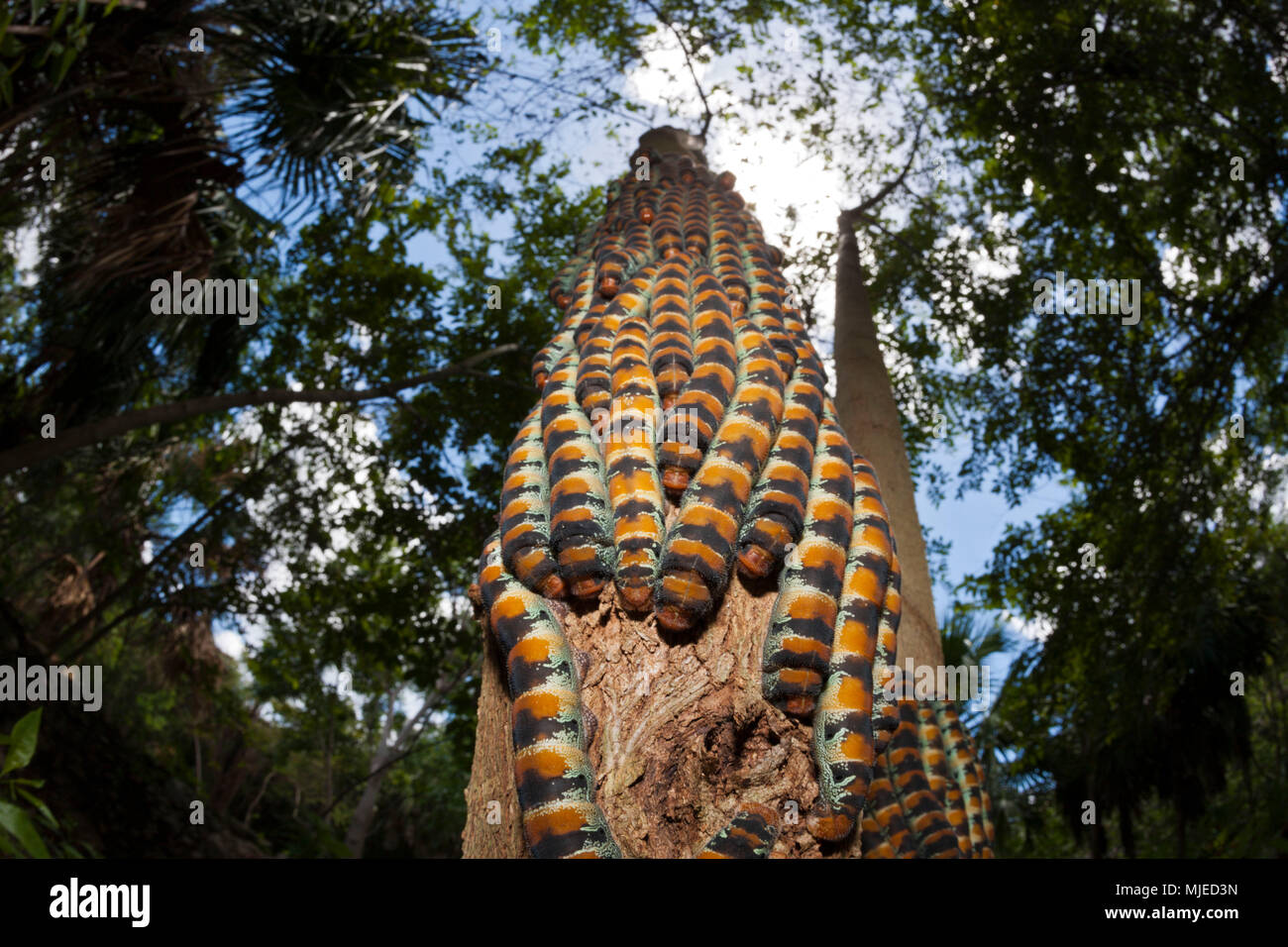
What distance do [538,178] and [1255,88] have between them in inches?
258

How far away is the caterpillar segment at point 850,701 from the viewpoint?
1640 mm

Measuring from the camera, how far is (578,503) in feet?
6.07

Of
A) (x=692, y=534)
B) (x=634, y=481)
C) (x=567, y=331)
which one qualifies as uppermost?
(x=567, y=331)

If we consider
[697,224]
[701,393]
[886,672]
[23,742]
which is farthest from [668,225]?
[23,742]

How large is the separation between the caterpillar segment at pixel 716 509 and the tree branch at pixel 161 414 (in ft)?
20.4

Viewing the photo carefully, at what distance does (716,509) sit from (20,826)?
1.68 meters

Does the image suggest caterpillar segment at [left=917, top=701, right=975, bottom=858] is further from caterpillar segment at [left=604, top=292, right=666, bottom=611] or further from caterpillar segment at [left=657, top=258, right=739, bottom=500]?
caterpillar segment at [left=604, top=292, right=666, bottom=611]

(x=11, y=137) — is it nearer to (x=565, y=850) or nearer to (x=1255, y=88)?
(x=565, y=850)

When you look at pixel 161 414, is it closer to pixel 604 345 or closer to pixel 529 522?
pixel 604 345

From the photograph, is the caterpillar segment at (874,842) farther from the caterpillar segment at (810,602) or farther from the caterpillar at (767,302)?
the caterpillar at (767,302)

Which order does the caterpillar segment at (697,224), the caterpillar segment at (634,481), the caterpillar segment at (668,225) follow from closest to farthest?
the caterpillar segment at (634,481), the caterpillar segment at (668,225), the caterpillar segment at (697,224)

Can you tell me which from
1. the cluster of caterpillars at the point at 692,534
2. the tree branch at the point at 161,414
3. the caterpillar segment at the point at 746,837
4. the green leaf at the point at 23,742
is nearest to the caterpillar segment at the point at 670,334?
the cluster of caterpillars at the point at 692,534
